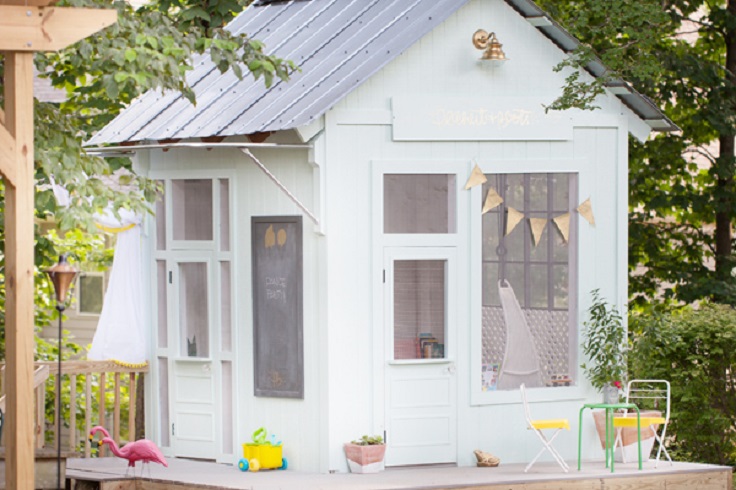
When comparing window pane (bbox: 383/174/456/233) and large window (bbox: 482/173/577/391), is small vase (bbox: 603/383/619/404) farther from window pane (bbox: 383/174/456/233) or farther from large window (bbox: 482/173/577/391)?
window pane (bbox: 383/174/456/233)

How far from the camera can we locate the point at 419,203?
1198cm

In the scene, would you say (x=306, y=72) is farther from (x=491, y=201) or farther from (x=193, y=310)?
(x=193, y=310)

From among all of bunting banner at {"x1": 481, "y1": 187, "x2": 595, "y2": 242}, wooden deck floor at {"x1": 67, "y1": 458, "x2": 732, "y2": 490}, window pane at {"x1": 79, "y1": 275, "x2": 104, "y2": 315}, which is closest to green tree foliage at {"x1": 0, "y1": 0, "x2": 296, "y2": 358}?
wooden deck floor at {"x1": 67, "y1": 458, "x2": 732, "y2": 490}

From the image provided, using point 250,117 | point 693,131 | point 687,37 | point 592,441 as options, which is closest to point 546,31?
point 250,117

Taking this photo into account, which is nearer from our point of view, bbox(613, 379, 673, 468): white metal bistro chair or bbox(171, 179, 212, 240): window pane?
bbox(613, 379, 673, 468): white metal bistro chair

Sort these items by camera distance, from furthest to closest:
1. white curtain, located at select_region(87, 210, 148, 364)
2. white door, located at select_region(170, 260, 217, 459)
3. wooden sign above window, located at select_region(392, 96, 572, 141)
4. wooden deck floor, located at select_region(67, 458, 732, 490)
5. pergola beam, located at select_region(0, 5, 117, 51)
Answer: white curtain, located at select_region(87, 210, 148, 364), white door, located at select_region(170, 260, 217, 459), wooden sign above window, located at select_region(392, 96, 572, 141), wooden deck floor, located at select_region(67, 458, 732, 490), pergola beam, located at select_region(0, 5, 117, 51)

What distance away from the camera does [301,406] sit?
11.8 metres

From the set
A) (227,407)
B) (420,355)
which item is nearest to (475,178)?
(420,355)

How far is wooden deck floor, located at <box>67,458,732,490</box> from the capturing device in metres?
11.0

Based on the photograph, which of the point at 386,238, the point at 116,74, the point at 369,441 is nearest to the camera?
the point at 116,74

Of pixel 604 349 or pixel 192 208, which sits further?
pixel 192 208

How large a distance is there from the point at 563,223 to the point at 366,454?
290 cm

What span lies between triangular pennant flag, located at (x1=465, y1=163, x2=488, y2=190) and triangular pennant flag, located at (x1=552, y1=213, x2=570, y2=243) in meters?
0.92

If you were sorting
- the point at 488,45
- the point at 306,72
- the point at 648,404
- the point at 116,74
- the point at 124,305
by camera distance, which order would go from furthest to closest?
the point at 648,404 → the point at 124,305 → the point at 306,72 → the point at 488,45 → the point at 116,74
